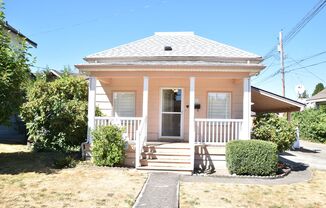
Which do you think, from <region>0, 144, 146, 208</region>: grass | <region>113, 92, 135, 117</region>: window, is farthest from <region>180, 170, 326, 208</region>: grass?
<region>113, 92, 135, 117</region>: window

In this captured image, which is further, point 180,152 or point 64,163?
→ point 180,152

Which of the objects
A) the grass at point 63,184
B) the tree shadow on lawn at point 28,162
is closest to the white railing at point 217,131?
the grass at point 63,184

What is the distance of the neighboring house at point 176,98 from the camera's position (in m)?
10.9

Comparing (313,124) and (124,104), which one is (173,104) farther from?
(313,124)

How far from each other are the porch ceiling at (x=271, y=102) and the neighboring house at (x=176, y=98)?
0.05 m

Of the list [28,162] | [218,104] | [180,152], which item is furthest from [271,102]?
[28,162]

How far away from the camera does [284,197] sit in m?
7.45

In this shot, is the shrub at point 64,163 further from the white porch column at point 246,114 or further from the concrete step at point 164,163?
the white porch column at point 246,114

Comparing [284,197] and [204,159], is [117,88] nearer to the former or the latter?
[204,159]

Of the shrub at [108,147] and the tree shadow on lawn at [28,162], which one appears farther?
the shrub at [108,147]

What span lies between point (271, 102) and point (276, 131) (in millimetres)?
2223

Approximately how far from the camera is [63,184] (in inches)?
320

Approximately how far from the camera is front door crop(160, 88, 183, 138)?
13.2m

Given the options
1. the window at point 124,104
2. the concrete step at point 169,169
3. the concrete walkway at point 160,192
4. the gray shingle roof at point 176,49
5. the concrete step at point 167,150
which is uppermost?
the gray shingle roof at point 176,49
